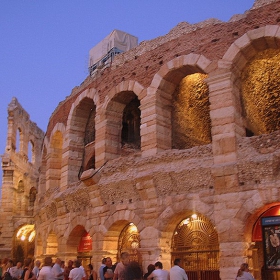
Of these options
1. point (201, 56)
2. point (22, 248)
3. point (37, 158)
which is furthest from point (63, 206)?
point (37, 158)

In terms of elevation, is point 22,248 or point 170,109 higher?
point 170,109

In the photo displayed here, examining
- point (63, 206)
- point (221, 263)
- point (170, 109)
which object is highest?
point (170, 109)

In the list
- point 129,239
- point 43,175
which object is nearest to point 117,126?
point 129,239

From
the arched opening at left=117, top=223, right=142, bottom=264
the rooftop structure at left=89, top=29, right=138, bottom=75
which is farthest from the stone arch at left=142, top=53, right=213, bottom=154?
the rooftop structure at left=89, top=29, right=138, bottom=75

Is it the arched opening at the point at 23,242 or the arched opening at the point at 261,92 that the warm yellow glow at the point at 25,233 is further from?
the arched opening at the point at 261,92

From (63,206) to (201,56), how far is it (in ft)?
22.4

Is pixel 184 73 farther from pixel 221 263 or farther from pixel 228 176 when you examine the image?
pixel 221 263

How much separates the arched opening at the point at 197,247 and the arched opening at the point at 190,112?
8.73ft

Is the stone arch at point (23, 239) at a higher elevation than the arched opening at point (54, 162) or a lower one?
lower

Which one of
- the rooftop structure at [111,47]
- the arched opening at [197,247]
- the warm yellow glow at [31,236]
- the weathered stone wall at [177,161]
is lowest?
the arched opening at [197,247]

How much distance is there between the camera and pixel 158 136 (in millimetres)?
12031

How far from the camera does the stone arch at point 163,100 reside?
39.2ft

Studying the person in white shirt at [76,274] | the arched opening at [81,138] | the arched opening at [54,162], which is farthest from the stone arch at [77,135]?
the person in white shirt at [76,274]

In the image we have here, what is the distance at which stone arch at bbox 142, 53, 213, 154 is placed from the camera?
470 inches
